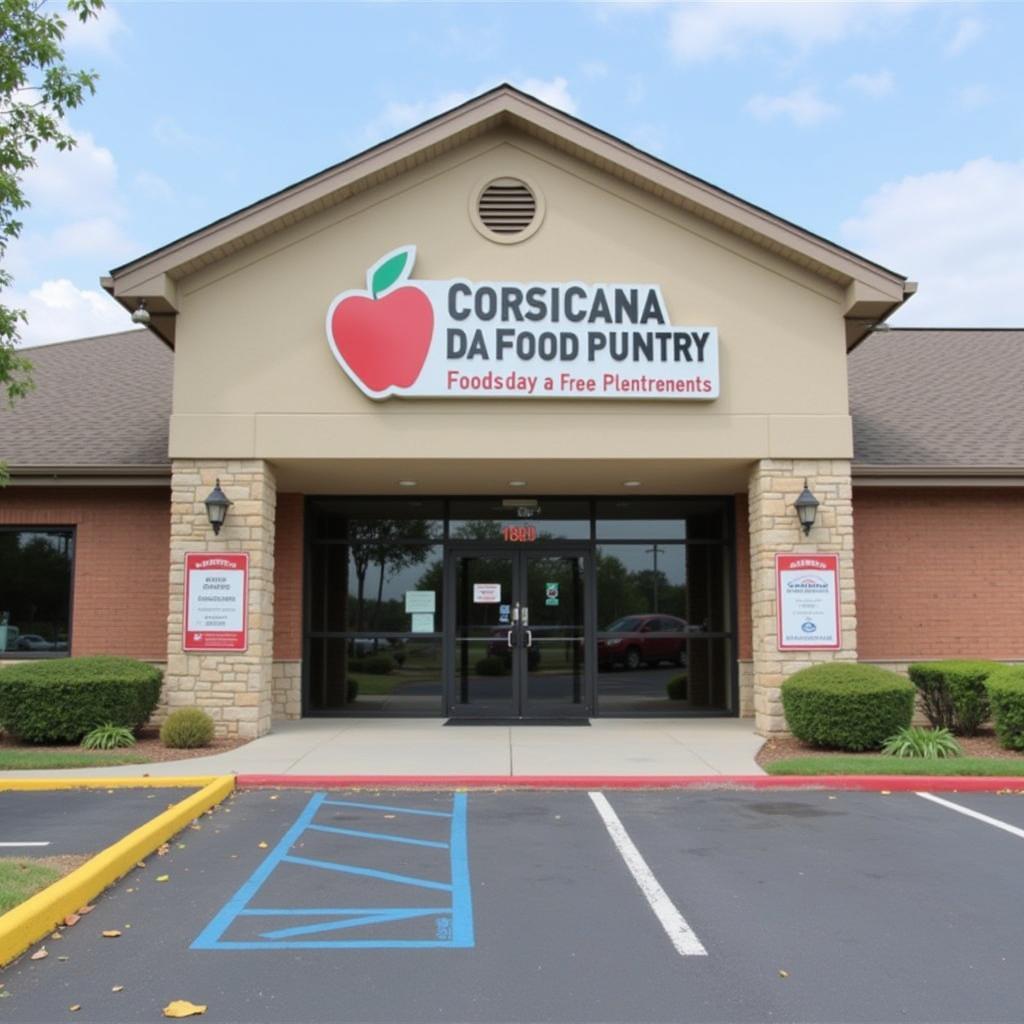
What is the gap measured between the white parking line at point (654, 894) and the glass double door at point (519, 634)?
6335mm

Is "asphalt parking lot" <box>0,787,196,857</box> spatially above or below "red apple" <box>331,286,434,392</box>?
below

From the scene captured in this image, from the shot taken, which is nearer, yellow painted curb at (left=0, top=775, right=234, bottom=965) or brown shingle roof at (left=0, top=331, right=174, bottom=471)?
yellow painted curb at (left=0, top=775, right=234, bottom=965)

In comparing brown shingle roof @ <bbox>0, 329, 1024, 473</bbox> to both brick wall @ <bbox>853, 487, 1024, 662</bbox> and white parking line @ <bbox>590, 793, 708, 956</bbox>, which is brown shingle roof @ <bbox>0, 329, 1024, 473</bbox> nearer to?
brick wall @ <bbox>853, 487, 1024, 662</bbox>

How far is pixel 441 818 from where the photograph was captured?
28.1 feet

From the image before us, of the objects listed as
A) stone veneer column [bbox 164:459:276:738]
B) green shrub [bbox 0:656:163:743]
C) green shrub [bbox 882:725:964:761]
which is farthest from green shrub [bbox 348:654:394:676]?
green shrub [bbox 882:725:964:761]

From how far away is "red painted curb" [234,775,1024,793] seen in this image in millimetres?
9867

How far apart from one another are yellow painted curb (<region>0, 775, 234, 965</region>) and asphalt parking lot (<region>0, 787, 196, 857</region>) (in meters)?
0.23

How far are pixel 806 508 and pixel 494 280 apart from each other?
472cm

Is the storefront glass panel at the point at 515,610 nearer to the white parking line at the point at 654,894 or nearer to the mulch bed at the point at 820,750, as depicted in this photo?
the mulch bed at the point at 820,750

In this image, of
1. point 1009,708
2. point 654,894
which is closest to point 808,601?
point 1009,708

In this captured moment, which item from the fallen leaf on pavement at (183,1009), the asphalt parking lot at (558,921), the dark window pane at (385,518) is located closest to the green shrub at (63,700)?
the asphalt parking lot at (558,921)

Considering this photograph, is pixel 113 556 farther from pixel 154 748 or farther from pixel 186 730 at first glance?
pixel 186 730

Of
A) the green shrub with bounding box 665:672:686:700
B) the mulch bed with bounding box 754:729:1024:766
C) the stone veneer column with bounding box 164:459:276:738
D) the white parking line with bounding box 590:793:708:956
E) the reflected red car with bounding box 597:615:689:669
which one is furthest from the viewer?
the green shrub with bounding box 665:672:686:700

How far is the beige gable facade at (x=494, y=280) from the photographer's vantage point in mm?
12578
